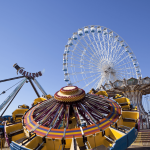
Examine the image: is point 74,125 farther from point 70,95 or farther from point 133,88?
point 133,88

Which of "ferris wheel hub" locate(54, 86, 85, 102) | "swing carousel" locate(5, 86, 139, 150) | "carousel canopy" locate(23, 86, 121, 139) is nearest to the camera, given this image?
"swing carousel" locate(5, 86, 139, 150)

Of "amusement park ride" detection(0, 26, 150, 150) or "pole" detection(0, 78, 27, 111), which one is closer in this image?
"amusement park ride" detection(0, 26, 150, 150)

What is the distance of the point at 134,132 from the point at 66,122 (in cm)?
523

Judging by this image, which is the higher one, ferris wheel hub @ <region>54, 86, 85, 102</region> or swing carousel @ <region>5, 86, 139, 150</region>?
ferris wheel hub @ <region>54, 86, 85, 102</region>

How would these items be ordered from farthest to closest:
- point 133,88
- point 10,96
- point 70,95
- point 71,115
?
point 10,96
point 133,88
point 71,115
point 70,95

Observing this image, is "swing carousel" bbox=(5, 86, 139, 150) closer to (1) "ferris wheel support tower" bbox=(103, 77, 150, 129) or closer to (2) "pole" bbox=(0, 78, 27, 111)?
(1) "ferris wheel support tower" bbox=(103, 77, 150, 129)

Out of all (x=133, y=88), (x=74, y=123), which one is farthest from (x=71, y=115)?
(x=133, y=88)

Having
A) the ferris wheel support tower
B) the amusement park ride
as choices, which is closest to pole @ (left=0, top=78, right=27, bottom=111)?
the amusement park ride

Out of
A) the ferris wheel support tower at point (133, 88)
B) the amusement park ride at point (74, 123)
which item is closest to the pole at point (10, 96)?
the amusement park ride at point (74, 123)

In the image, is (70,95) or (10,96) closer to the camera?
(70,95)

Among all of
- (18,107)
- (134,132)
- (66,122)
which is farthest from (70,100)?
(18,107)

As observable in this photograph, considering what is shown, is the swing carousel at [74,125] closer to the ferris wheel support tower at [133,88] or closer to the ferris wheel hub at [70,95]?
the ferris wheel hub at [70,95]

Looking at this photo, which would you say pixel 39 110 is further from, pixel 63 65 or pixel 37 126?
pixel 63 65

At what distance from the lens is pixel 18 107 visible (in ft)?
54.0
